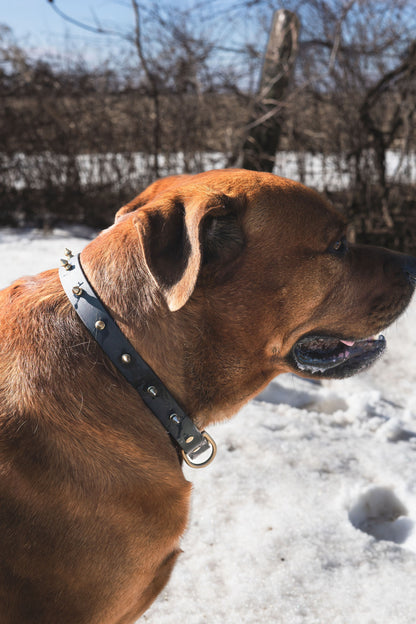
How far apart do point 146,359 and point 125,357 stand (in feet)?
0.25

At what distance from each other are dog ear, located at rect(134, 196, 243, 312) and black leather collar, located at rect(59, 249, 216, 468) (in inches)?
8.7

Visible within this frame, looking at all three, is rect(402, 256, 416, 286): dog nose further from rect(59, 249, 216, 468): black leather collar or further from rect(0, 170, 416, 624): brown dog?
rect(59, 249, 216, 468): black leather collar

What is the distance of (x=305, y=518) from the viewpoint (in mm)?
2791

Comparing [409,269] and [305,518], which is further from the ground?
[409,269]

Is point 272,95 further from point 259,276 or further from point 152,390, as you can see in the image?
point 152,390

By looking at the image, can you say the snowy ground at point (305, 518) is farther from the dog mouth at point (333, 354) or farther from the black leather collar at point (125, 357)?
the black leather collar at point (125, 357)

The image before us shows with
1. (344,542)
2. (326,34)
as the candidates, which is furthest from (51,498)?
(326,34)

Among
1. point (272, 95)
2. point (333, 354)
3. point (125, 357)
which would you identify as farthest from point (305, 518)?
point (272, 95)

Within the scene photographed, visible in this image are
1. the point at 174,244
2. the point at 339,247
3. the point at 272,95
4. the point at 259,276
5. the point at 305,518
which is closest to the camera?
the point at 174,244

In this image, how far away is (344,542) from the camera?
8.73 ft

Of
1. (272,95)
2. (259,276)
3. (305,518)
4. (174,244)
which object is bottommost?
(305,518)

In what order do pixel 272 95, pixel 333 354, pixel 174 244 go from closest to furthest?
1. pixel 174 244
2. pixel 333 354
3. pixel 272 95

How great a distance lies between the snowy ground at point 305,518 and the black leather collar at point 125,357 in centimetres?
100

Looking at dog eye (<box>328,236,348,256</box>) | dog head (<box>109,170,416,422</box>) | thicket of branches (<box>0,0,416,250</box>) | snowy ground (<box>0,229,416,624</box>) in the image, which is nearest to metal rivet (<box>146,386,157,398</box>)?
dog head (<box>109,170,416,422</box>)
